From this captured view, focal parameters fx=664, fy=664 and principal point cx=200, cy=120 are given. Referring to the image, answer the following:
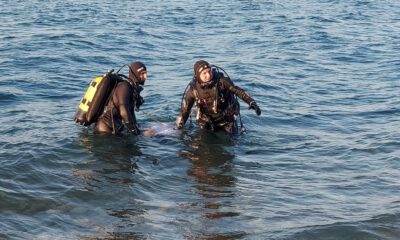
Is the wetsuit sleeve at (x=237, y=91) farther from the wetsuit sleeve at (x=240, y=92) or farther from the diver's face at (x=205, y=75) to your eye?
the diver's face at (x=205, y=75)

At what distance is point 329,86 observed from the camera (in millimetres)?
15484

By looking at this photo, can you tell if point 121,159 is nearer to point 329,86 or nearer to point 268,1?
point 329,86

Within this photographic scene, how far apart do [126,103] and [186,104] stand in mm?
1274

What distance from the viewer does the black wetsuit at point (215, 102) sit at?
10422mm

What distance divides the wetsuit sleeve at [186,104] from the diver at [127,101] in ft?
2.77

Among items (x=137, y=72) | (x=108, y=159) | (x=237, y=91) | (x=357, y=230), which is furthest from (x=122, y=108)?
(x=357, y=230)

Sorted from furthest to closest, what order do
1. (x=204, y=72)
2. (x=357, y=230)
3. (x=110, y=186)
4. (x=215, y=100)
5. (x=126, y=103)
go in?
(x=215, y=100), (x=204, y=72), (x=126, y=103), (x=110, y=186), (x=357, y=230)

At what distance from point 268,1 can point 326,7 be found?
10.3ft

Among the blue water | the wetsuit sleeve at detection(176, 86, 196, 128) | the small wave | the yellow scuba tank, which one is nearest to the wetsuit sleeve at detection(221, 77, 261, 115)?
the wetsuit sleeve at detection(176, 86, 196, 128)

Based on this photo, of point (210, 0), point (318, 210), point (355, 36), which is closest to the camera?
point (318, 210)

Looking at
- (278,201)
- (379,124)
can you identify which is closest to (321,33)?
(379,124)

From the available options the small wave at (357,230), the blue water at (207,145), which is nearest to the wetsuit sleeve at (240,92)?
Answer: the blue water at (207,145)

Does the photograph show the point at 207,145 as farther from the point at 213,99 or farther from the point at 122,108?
the point at 122,108

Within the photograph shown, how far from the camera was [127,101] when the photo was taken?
9.78m
